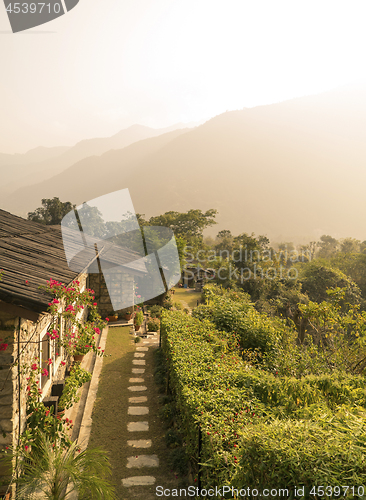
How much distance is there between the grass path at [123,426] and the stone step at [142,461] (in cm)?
8

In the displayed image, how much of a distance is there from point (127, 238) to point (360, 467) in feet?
69.8

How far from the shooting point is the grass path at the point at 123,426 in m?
5.61

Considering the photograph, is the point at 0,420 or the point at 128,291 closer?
the point at 0,420

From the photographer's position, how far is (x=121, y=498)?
16.9ft

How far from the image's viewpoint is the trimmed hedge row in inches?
115

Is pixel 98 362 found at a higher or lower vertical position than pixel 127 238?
lower

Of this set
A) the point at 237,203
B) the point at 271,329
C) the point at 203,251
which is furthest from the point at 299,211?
the point at 271,329

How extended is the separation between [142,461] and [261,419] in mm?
3169

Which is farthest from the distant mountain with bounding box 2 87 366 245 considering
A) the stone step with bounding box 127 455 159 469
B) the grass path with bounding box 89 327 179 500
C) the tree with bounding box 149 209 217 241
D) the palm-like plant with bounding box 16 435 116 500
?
the palm-like plant with bounding box 16 435 116 500

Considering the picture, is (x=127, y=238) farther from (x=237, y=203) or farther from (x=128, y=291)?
(x=237, y=203)

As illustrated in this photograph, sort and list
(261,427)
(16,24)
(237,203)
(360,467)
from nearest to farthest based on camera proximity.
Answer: (360,467), (261,427), (16,24), (237,203)

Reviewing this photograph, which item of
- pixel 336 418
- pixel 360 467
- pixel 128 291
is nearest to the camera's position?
pixel 360 467

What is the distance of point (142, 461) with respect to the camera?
6133 mm

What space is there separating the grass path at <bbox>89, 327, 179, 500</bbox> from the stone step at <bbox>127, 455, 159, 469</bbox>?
0.08 meters
